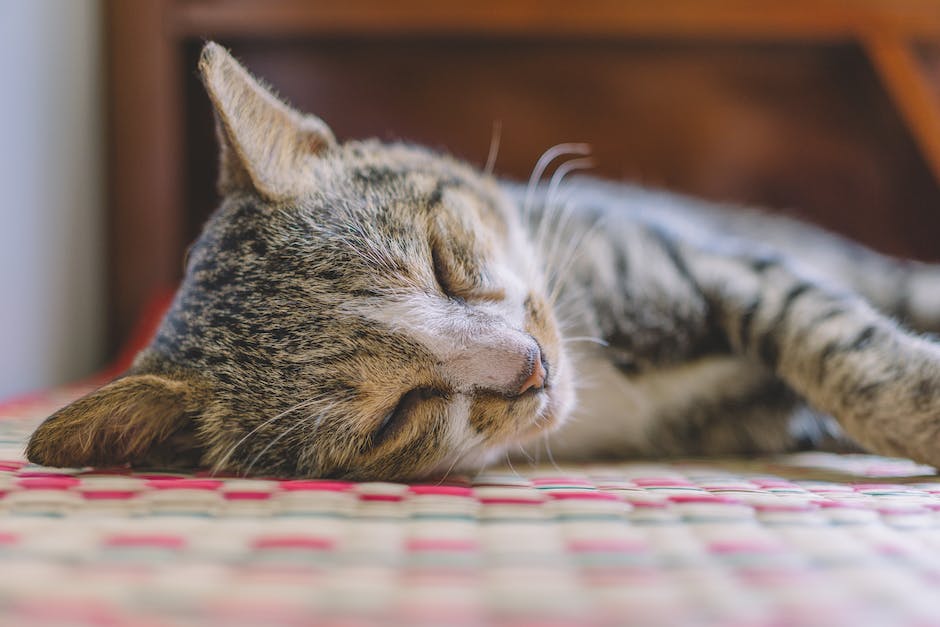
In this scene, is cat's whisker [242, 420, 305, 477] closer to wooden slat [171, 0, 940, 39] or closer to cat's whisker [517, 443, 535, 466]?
cat's whisker [517, 443, 535, 466]

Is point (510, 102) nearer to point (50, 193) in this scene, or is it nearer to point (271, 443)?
point (50, 193)

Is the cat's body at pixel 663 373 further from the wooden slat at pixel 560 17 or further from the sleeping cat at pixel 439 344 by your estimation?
the wooden slat at pixel 560 17

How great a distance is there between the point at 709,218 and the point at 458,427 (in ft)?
3.95

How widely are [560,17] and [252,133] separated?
1342 millimetres

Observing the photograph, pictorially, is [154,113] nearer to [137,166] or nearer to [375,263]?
[137,166]

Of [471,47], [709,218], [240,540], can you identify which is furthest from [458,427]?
[471,47]

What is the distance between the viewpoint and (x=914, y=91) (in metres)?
2.10

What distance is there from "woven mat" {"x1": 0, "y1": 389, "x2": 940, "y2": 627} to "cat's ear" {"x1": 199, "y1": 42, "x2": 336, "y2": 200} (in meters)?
0.43

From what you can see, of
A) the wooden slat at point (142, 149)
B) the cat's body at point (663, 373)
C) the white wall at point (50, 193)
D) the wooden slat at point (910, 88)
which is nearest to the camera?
the cat's body at point (663, 373)

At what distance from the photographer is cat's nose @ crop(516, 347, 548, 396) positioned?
0.97 m

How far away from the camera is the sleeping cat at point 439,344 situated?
37.6 inches

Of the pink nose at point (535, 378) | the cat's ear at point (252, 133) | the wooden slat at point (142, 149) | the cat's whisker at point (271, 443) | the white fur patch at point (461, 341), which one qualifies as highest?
the wooden slat at point (142, 149)

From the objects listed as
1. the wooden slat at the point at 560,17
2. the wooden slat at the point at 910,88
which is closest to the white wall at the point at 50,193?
the wooden slat at the point at 560,17

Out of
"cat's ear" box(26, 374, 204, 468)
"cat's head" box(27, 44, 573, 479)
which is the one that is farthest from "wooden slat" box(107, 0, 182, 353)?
"cat's ear" box(26, 374, 204, 468)
